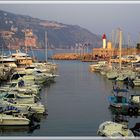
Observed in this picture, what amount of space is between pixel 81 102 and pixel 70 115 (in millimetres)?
2675

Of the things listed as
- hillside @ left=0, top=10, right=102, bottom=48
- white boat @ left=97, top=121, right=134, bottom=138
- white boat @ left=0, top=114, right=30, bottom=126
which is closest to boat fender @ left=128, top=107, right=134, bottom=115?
white boat @ left=97, top=121, right=134, bottom=138

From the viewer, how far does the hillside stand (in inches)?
5324

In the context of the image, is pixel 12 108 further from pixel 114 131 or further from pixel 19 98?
pixel 114 131

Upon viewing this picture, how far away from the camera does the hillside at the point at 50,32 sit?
135238 mm

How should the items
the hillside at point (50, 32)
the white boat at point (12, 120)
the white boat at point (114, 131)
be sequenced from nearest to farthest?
the white boat at point (114, 131) < the white boat at point (12, 120) < the hillside at point (50, 32)

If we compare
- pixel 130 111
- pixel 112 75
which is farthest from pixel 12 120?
pixel 112 75

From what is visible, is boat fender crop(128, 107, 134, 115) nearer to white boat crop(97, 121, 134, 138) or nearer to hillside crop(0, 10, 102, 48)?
white boat crop(97, 121, 134, 138)

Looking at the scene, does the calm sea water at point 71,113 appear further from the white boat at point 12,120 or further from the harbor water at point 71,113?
the white boat at point 12,120

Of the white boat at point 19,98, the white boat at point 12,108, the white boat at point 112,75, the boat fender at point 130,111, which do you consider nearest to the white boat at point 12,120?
the white boat at point 12,108

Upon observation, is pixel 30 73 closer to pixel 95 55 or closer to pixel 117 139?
pixel 117 139

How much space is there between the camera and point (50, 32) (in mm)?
163750

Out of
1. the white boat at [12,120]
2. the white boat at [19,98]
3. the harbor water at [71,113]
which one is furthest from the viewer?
the white boat at [19,98]

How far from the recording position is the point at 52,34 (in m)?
161

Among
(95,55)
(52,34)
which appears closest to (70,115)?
(95,55)
